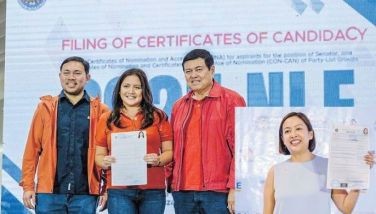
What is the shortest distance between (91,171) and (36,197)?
9.8 inches

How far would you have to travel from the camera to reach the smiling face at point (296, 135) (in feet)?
7.58

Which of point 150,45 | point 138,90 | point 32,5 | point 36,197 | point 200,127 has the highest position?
point 32,5

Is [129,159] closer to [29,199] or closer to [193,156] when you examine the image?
[193,156]

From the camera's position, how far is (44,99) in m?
2.52

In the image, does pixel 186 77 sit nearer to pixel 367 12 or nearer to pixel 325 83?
pixel 325 83

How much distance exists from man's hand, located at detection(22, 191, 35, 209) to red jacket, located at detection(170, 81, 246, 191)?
58 centimetres

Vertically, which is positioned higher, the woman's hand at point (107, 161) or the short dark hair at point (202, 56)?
the short dark hair at point (202, 56)

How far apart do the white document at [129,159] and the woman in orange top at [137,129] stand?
0.02m

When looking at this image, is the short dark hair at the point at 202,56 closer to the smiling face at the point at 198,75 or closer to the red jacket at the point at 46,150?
the smiling face at the point at 198,75

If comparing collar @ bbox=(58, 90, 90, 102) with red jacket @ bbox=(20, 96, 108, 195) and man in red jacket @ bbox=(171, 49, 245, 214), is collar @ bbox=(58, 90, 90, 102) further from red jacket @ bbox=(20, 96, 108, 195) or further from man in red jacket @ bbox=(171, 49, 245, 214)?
man in red jacket @ bbox=(171, 49, 245, 214)

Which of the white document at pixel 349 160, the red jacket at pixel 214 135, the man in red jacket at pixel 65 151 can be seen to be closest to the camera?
the white document at pixel 349 160

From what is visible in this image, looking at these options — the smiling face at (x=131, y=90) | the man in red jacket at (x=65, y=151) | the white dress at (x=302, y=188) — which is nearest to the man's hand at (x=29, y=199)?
the man in red jacket at (x=65, y=151)

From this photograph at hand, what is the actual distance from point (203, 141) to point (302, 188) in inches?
16.2

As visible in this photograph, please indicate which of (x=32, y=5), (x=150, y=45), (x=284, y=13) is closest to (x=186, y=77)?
(x=150, y=45)
